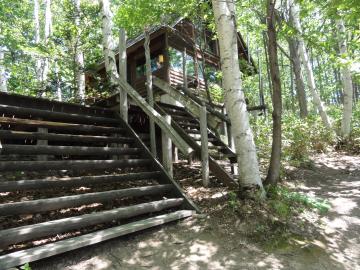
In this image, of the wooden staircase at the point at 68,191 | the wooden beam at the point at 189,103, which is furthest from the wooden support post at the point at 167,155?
the wooden beam at the point at 189,103

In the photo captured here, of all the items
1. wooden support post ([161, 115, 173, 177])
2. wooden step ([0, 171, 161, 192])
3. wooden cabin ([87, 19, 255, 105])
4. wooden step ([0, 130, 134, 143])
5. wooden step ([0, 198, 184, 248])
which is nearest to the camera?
wooden step ([0, 198, 184, 248])

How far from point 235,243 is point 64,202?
2.20 m

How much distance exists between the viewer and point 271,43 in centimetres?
539

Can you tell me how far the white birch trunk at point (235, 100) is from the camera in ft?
16.1

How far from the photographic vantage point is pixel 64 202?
12.5 feet

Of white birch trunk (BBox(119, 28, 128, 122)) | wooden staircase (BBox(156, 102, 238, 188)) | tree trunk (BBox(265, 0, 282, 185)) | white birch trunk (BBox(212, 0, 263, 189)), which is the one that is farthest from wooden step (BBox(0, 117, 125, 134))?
tree trunk (BBox(265, 0, 282, 185))

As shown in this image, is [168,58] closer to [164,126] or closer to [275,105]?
[164,126]

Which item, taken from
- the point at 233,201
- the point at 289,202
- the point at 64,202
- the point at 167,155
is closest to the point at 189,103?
the point at 167,155

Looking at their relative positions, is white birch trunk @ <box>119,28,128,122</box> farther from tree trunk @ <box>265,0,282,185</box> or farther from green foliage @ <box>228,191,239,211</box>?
tree trunk @ <box>265,0,282,185</box>

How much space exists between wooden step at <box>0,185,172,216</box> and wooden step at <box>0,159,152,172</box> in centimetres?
74

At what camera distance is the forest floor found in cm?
338

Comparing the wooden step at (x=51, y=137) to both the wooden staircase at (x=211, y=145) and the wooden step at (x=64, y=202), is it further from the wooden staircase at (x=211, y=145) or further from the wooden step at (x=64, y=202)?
the wooden step at (x=64, y=202)

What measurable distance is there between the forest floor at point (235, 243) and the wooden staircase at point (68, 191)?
0.64 feet

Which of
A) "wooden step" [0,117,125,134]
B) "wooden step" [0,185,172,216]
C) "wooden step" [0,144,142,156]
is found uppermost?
"wooden step" [0,117,125,134]
